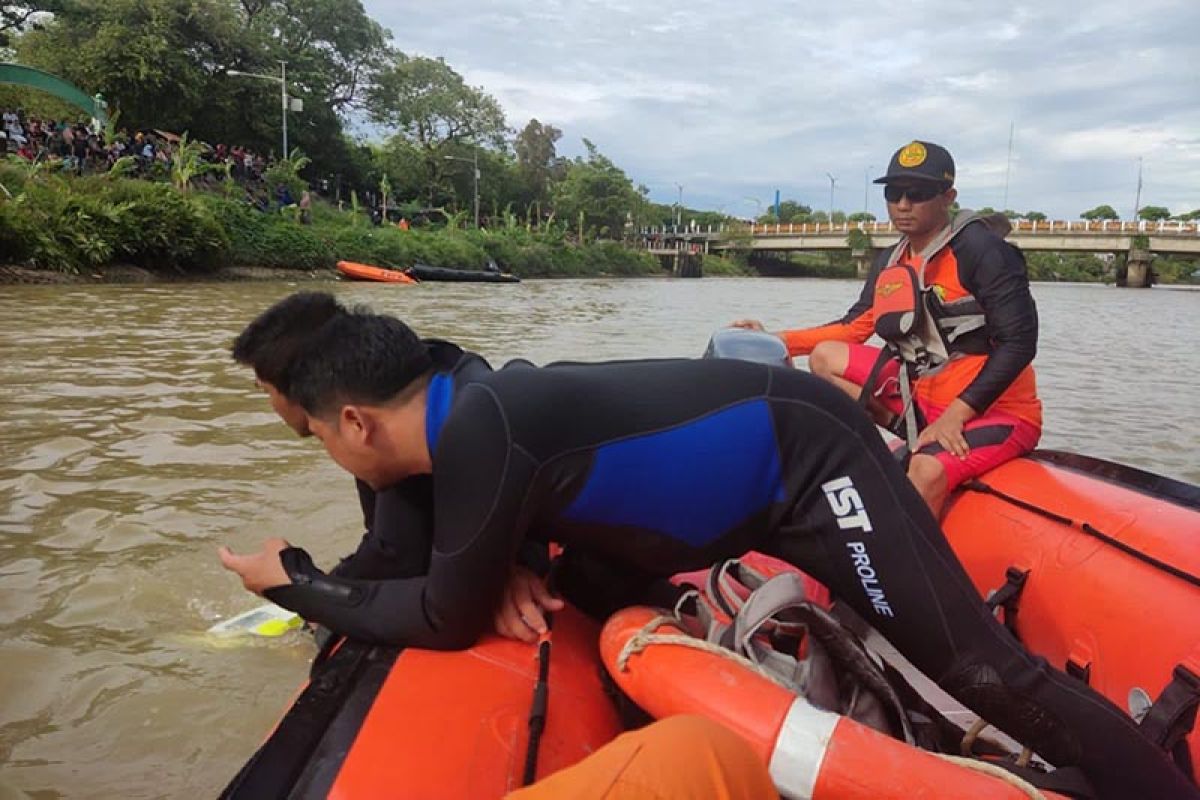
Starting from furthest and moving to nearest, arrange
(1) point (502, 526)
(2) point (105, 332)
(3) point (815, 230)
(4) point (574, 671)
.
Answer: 1. (3) point (815, 230)
2. (2) point (105, 332)
3. (4) point (574, 671)
4. (1) point (502, 526)

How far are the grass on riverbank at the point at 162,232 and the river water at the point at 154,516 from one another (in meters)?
5.15

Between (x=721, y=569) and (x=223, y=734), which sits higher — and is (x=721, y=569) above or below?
above

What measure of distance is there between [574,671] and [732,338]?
1.95 metres

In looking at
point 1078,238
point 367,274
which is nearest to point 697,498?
point 367,274

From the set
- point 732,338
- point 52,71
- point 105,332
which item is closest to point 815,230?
point 52,71

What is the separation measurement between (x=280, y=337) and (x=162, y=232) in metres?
19.3

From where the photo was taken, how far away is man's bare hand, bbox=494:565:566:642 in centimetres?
180

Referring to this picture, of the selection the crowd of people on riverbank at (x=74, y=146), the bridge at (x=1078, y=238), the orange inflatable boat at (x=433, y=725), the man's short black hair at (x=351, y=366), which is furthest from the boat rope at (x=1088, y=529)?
the bridge at (x=1078, y=238)

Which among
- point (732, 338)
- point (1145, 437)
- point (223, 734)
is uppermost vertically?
point (732, 338)

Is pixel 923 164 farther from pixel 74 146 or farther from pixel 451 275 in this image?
pixel 451 275

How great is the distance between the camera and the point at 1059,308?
24984 millimetres

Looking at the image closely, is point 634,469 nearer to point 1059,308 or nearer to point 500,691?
point 500,691

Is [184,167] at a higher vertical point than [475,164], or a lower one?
lower

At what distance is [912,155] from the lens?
3.18 metres
